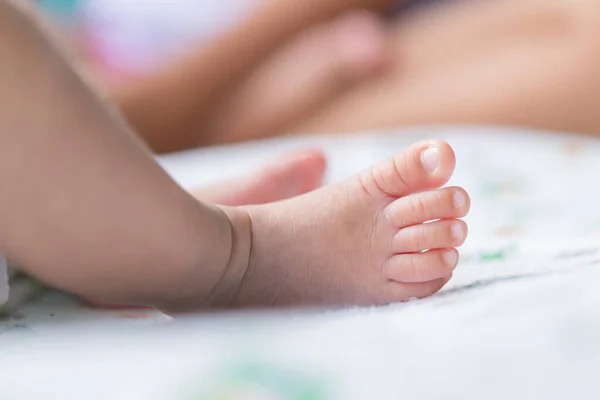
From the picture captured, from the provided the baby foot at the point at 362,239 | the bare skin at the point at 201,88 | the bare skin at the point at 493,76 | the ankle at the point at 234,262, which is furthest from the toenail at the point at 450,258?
the bare skin at the point at 201,88

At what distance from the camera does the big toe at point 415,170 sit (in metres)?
0.56

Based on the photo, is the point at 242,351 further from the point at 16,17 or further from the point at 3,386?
the point at 16,17

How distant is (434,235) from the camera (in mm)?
549

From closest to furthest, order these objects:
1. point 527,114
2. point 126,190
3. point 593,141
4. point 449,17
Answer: point 126,190, point 593,141, point 527,114, point 449,17

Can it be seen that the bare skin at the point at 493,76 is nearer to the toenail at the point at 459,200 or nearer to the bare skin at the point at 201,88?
the bare skin at the point at 201,88

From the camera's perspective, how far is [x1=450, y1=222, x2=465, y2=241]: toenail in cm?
55

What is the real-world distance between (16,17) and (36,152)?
0.26ft

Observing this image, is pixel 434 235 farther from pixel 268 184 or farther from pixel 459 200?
pixel 268 184

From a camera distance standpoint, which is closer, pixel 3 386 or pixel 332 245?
pixel 3 386

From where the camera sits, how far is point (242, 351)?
1.42ft

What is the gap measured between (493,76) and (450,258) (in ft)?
2.26

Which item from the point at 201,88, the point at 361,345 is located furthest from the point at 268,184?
the point at 201,88

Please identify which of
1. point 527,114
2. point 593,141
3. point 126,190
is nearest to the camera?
point 126,190

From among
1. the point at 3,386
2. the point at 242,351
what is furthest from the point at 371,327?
the point at 3,386
